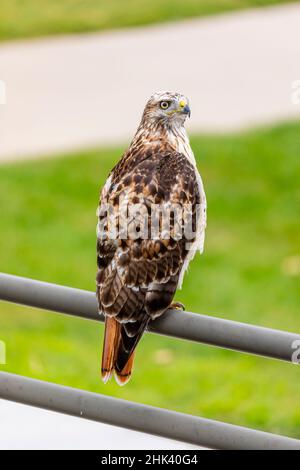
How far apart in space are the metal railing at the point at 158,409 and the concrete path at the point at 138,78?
309 inches

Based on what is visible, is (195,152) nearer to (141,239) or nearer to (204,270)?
(204,270)

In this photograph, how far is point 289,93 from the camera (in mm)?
13000

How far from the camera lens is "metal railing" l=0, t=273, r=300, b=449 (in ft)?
11.7

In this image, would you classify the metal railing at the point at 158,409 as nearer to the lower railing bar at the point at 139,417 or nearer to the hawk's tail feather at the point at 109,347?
the lower railing bar at the point at 139,417

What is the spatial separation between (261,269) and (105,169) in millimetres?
2053

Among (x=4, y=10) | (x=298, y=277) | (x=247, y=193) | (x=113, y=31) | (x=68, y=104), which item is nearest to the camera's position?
(x=298, y=277)

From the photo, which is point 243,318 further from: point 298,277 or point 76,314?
point 76,314

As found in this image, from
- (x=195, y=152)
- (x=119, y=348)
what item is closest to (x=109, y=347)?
(x=119, y=348)

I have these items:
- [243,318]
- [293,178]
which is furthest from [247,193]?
[243,318]

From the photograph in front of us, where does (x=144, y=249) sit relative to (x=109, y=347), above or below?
above

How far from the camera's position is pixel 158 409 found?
3.66m

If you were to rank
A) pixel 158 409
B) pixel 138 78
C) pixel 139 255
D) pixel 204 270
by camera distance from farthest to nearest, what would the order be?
pixel 138 78 < pixel 204 270 < pixel 139 255 < pixel 158 409

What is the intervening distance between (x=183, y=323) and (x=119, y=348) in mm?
537

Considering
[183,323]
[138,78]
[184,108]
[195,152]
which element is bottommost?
[183,323]
